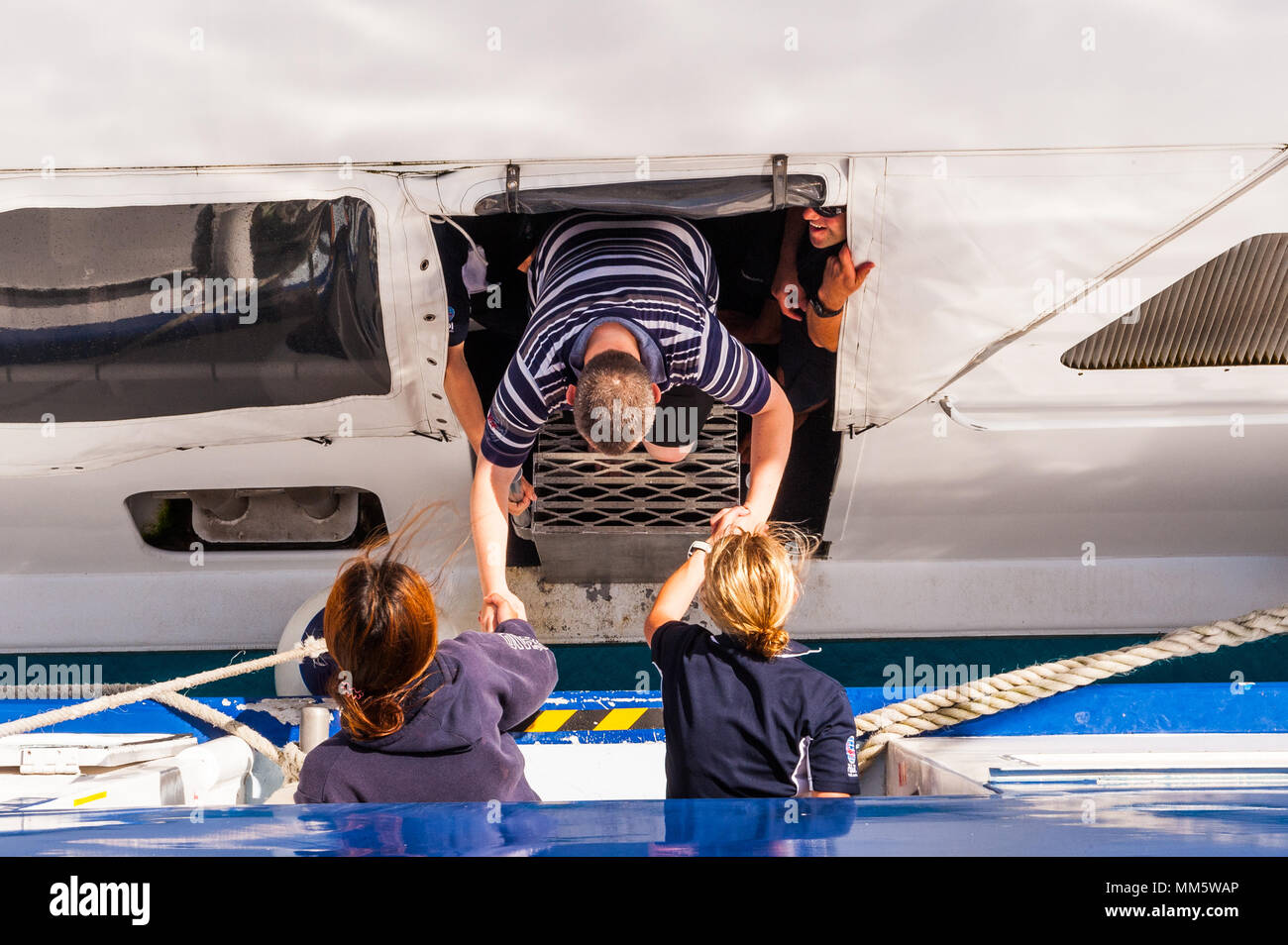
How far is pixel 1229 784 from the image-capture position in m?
0.99

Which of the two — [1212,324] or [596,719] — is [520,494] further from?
[1212,324]

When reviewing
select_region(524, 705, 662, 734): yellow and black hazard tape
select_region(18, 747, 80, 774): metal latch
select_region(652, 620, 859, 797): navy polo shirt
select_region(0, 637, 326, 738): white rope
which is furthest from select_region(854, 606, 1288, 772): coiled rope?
select_region(18, 747, 80, 774): metal latch

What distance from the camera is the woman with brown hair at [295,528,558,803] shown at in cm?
81

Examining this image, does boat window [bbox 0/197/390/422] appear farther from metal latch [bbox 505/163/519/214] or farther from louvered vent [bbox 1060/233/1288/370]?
louvered vent [bbox 1060/233/1288/370]

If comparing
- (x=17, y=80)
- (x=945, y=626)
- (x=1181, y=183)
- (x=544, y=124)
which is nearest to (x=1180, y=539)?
(x=945, y=626)

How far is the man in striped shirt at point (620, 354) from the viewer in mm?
1218

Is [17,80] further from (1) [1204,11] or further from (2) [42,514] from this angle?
(1) [1204,11]

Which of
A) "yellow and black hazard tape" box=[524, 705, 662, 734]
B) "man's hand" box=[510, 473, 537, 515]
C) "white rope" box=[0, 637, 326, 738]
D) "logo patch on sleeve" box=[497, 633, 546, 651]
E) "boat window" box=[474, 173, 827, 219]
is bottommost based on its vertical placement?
"yellow and black hazard tape" box=[524, 705, 662, 734]

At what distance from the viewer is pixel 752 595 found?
95cm

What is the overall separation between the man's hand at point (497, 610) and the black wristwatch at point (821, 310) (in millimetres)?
598

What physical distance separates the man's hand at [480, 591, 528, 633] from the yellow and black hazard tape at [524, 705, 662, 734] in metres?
0.15

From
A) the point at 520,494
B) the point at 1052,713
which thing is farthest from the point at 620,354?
the point at 1052,713

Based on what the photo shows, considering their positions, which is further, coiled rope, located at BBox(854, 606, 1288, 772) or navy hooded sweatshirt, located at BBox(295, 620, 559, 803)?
coiled rope, located at BBox(854, 606, 1288, 772)

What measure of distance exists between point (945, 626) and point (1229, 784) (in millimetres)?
927
